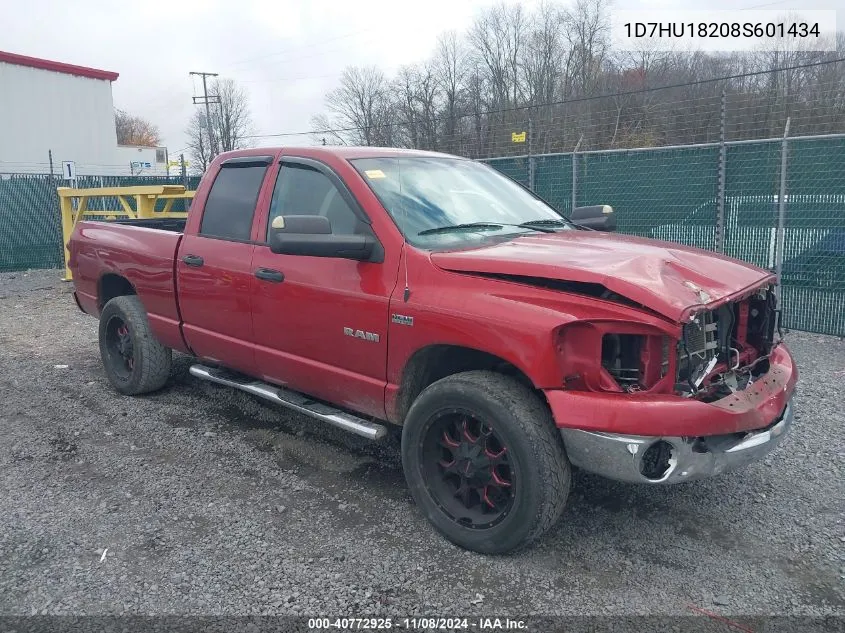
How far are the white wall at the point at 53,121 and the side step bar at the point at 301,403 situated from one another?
36.3 m

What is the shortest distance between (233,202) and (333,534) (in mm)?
2394

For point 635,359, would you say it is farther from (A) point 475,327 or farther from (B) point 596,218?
(B) point 596,218

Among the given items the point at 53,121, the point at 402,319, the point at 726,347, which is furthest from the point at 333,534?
the point at 53,121

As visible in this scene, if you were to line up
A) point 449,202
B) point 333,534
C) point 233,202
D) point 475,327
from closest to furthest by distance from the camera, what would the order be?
point 475,327 → point 333,534 → point 449,202 → point 233,202

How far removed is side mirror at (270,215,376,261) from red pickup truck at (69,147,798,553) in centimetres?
1

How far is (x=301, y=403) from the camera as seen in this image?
171 inches

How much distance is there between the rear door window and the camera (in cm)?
467

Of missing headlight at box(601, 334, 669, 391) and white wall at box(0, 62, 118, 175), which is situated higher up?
white wall at box(0, 62, 118, 175)

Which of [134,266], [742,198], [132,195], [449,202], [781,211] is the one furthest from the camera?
[132,195]

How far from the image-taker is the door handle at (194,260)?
4.85m

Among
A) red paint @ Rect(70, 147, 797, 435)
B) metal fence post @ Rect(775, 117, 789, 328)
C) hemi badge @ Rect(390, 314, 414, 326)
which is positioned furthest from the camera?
metal fence post @ Rect(775, 117, 789, 328)

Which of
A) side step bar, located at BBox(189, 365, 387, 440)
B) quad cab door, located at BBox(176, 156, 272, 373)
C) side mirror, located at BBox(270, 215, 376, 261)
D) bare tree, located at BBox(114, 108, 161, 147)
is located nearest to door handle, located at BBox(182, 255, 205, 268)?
quad cab door, located at BBox(176, 156, 272, 373)

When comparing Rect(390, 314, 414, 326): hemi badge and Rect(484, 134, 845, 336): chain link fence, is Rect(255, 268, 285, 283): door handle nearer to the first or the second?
Rect(390, 314, 414, 326): hemi badge

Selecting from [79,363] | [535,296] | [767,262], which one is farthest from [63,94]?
[535,296]
